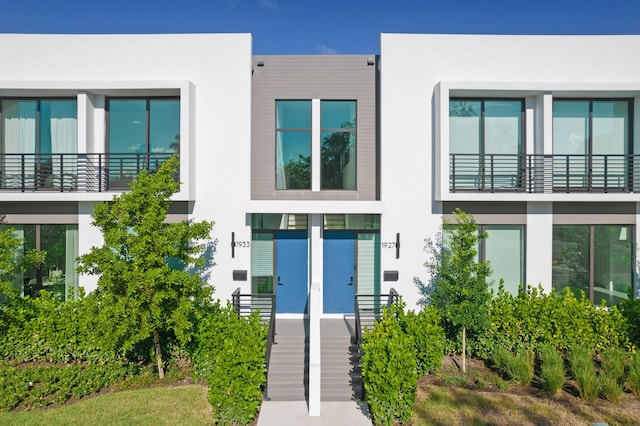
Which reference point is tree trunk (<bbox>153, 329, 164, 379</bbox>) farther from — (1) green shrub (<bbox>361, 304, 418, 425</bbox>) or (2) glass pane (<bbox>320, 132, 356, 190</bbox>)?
(2) glass pane (<bbox>320, 132, 356, 190</bbox>)

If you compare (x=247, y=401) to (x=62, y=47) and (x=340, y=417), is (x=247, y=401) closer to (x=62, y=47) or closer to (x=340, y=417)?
(x=340, y=417)

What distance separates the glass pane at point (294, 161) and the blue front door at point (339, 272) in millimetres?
1810

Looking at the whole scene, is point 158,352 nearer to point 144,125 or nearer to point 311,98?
point 144,125

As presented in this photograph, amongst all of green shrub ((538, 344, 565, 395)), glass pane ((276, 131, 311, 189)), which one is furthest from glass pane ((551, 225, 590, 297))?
glass pane ((276, 131, 311, 189))

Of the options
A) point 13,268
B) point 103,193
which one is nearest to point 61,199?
point 103,193

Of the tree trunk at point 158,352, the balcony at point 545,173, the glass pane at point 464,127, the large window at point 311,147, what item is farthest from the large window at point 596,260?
the tree trunk at point 158,352

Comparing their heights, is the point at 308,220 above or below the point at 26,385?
above

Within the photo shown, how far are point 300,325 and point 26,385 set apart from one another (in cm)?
625

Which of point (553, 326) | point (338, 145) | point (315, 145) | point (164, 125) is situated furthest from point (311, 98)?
point (553, 326)

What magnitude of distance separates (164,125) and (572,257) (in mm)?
12238

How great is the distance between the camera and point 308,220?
40.0 ft

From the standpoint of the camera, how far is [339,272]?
12.3 meters

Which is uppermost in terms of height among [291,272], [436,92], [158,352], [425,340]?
[436,92]

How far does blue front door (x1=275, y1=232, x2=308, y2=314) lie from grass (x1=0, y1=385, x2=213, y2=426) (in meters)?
3.86
